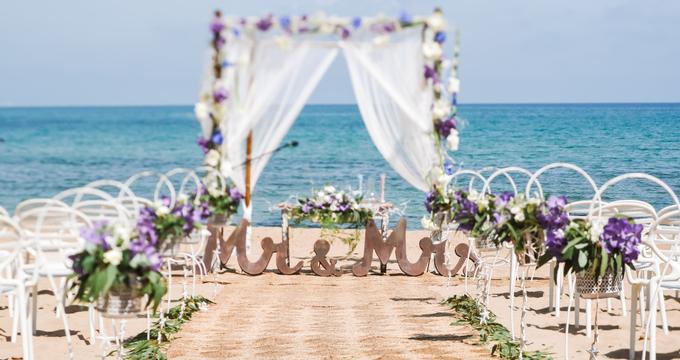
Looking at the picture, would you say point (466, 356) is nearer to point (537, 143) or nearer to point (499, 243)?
point (499, 243)

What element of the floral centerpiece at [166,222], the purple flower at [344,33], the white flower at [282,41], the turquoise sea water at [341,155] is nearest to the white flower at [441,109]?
the purple flower at [344,33]

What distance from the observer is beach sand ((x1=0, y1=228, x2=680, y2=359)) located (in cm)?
712

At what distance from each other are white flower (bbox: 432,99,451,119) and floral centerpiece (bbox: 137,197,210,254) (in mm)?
2124

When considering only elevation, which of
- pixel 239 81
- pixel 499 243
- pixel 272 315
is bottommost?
pixel 272 315

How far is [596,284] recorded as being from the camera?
6.52 meters

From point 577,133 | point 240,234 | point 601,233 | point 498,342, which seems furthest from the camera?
point 577,133

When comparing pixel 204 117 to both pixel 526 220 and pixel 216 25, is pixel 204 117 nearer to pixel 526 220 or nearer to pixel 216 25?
pixel 216 25

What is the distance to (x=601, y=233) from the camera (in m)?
6.25

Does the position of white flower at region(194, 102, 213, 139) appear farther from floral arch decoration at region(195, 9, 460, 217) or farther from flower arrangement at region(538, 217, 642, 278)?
flower arrangement at region(538, 217, 642, 278)

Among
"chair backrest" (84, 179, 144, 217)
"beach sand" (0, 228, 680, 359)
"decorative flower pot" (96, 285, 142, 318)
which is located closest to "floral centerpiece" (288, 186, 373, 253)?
"beach sand" (0, 228, 680, 359)

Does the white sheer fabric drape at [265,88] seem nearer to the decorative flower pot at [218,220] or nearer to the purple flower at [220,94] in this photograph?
the purple flower at [220,94]

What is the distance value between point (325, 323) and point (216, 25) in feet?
8.60

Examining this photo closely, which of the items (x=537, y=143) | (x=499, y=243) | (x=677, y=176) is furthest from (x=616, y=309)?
(x=537, y=143)

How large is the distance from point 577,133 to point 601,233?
43.0m
